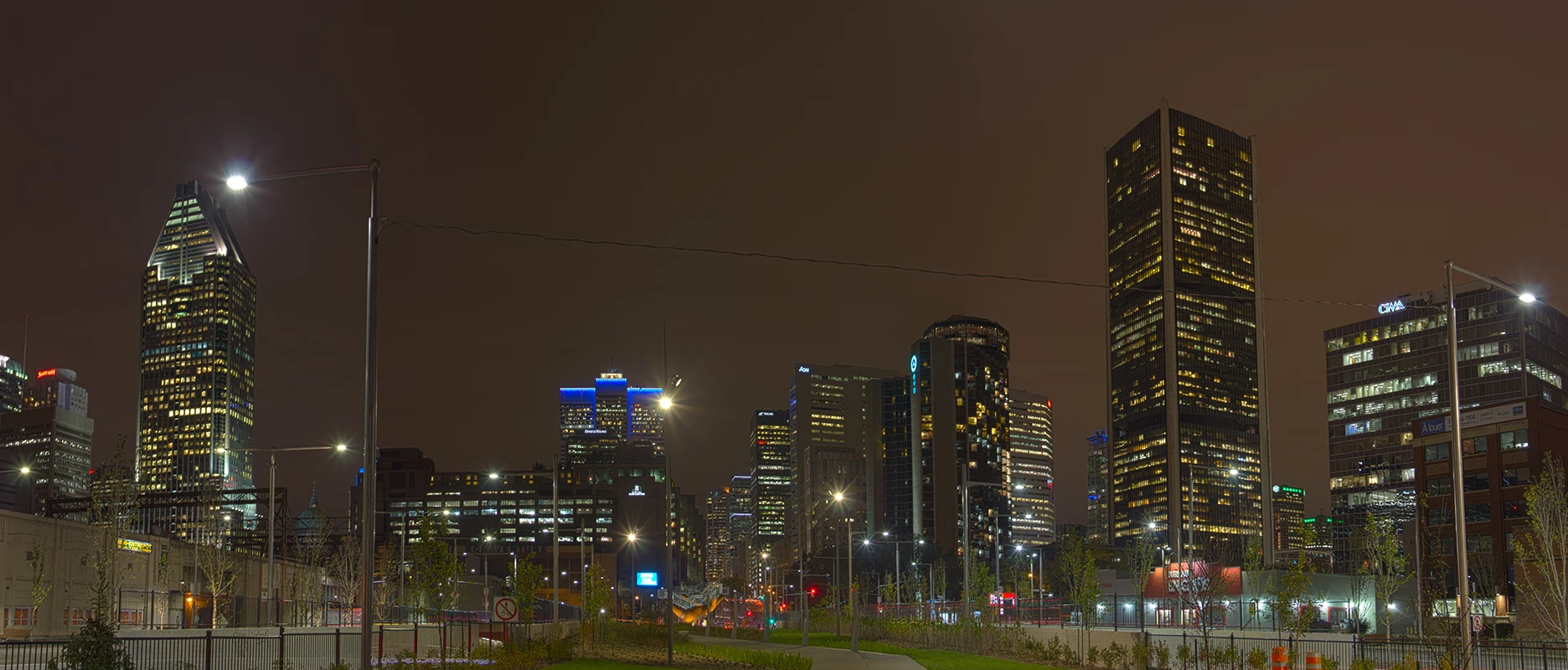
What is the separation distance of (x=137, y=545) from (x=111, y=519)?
13.1m

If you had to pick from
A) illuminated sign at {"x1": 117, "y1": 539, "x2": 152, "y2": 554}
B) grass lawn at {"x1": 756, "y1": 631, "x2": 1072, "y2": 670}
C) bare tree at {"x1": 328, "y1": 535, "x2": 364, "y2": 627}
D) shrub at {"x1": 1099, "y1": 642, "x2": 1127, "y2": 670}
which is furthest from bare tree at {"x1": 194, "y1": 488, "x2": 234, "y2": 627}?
shrub at {"x1": 1099, "y1": 642, "x2": 1127, "y2": 670}

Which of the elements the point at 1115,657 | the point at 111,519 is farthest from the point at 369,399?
the point at 111,519

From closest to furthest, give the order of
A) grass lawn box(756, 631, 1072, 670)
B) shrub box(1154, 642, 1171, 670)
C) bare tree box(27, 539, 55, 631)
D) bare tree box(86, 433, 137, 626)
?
shrub box(1154, 642, 1171, 670) < grass lawn box(756, 631, 1072, 670) < bare tree box(27, 539, 55, 631) < bare tree box(86, 433, 137, 626)

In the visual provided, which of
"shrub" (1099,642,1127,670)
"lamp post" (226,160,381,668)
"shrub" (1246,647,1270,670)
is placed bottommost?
"shrub" (1099,642,1127,670)

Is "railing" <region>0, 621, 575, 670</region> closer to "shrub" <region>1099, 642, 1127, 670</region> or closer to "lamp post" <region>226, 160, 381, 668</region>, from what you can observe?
"lamp post" <region>226, 160, 381, 668</region>

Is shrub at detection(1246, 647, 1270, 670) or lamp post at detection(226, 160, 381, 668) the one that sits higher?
lamp post at detection(226, 160, 381, 668)

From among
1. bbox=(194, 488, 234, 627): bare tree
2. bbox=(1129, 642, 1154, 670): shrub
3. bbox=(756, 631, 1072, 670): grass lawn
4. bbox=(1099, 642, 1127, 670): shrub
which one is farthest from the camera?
bbox=(194, 488, 234, 627): bare tree

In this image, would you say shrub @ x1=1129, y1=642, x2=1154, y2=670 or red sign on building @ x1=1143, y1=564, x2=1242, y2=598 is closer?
shrub @ x1=1129, y1=642, x2=1154, y2=670

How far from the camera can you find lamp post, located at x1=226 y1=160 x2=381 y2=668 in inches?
862

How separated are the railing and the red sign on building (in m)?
30.3

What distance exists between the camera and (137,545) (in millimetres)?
60031

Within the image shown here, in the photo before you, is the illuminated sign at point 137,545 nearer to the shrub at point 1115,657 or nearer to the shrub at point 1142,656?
the shrub at point 1115,657

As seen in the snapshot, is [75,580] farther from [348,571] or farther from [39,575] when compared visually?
[348,571]

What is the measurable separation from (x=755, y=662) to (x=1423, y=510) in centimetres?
9299
